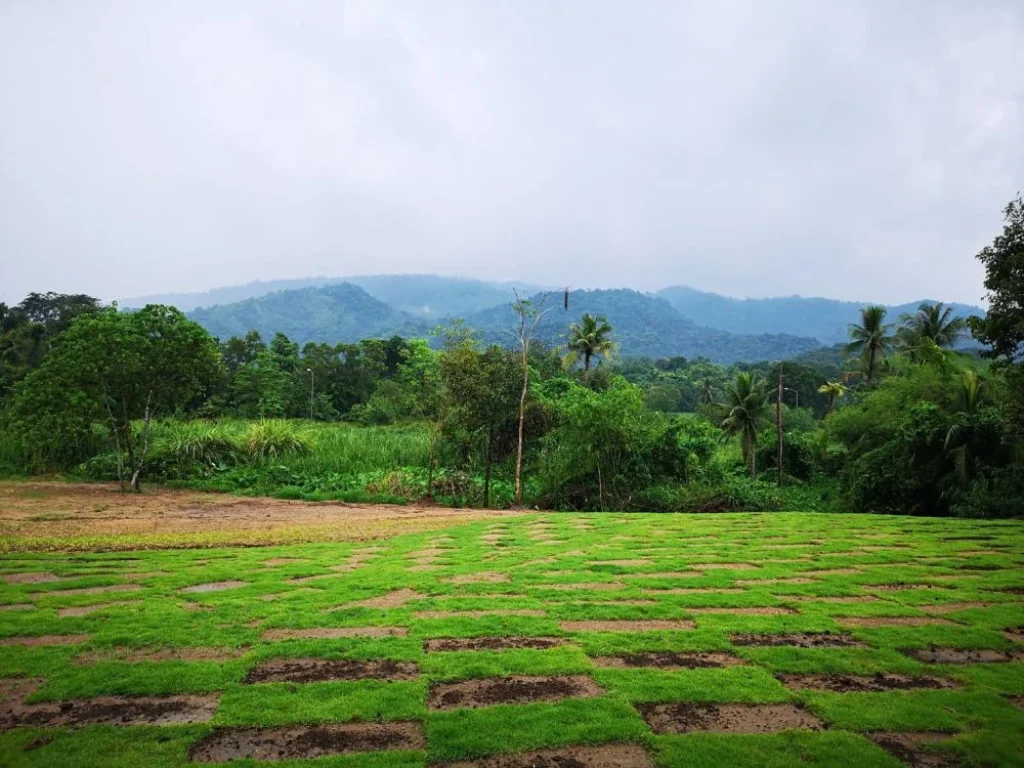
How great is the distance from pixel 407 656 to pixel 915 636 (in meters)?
4.65

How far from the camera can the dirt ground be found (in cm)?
1179

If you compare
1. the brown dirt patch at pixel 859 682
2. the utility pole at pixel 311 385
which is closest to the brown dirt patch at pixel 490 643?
the brown dirt patch at pixel 859 682

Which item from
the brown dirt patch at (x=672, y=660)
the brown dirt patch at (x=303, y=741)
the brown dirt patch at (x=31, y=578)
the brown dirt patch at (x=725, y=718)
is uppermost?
the brown dirt patch at (x=303, y=741)

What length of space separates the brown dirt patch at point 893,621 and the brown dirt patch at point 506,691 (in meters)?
3.14

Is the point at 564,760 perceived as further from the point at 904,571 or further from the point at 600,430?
the point at 600,430

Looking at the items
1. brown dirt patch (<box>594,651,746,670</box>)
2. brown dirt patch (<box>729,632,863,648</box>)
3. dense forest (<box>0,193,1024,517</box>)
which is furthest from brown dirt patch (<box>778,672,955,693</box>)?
dense forest (<box>0,193,1024,517</box>)

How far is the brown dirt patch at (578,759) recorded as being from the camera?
137 inches

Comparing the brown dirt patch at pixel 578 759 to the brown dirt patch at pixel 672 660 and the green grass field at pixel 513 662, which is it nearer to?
the green grass field at pixel 513 662

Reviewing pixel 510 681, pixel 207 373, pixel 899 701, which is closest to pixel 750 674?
pixel 899 701

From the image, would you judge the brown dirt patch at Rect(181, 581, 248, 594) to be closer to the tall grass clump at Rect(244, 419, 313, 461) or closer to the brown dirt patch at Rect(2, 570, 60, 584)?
the brown dirt patch at Rect(2, 570, 60, 584)

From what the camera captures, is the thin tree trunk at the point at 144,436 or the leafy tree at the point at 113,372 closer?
the leafy tree at the point at 113,372

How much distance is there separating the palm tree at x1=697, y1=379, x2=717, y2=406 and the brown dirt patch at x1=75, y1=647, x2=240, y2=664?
6532cm

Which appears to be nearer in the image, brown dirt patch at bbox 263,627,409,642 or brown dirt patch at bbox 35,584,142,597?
brown dirt patch at bbox 263,627,409,642

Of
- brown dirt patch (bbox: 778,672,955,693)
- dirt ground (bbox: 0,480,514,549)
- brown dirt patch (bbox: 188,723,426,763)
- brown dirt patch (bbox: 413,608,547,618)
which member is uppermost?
brown dirt patch (bbox: 188,723,426,763)
